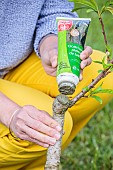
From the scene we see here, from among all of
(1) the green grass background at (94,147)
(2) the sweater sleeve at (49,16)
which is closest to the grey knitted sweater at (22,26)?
(2) the sweater sleeve at (49,16)

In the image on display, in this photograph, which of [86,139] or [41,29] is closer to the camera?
[41,29]

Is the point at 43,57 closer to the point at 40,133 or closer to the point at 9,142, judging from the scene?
the point at 9,142

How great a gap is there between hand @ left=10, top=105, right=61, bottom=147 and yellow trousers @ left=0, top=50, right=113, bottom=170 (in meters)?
0.22

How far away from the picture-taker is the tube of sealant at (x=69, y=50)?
1501mm

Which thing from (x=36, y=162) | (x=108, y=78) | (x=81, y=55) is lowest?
(x=36, y=162)

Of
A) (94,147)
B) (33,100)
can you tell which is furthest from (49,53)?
(94,147)

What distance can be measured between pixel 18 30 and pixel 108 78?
35cm

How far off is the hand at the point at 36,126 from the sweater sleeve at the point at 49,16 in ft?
1.58

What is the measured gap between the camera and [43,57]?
202 centimetres

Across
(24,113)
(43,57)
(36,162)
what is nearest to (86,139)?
(36,162)

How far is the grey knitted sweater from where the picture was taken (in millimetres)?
2070

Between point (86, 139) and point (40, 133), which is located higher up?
point (40, 133)

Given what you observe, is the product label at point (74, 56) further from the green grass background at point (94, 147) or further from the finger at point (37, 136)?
the green grass background at point (94, 147)

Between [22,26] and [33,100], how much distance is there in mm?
279
